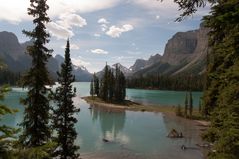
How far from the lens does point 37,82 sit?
24.9 meters

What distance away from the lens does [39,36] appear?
2489cm

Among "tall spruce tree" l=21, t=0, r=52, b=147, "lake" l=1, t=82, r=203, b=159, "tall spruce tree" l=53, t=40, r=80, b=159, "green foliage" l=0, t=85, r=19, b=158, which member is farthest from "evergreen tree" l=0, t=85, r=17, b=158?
"lake" l=1, t=82, r=203, b=159

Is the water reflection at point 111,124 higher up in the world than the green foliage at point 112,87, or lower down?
lower down

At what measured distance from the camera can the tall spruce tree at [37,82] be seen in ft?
80.7

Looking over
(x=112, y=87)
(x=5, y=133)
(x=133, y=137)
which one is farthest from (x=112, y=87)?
(x=5, y=133)

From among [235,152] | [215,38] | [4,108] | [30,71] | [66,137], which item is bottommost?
[66,137]

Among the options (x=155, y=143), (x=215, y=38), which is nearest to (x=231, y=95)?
(x=215, y=38)

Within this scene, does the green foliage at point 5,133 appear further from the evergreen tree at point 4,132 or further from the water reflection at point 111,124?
the water reflection at point 111,124

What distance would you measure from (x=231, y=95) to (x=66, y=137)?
19181mm

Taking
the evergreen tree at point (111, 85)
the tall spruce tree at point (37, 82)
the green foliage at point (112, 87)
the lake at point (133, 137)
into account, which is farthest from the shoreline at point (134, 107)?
the tall spruce tree at point (37, 82)

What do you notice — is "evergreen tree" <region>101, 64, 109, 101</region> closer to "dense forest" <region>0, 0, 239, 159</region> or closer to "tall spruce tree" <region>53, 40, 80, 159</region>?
"dense forest" <region>0, 0, 239, 159</region>

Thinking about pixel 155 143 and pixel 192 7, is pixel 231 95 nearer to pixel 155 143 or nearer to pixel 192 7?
pixel 192 7

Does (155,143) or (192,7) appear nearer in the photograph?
(192,7)

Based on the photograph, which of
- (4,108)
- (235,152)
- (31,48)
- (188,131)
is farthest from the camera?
(188,131)
